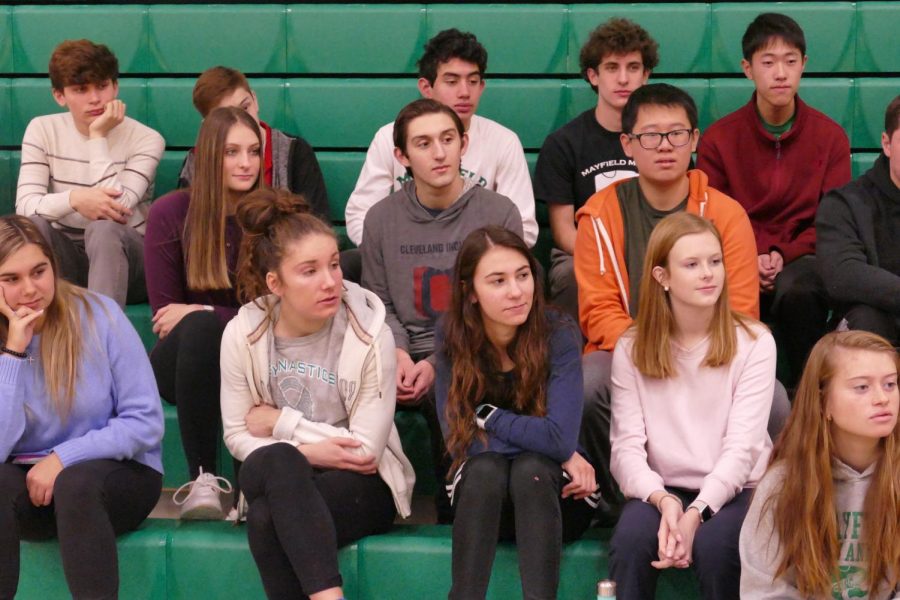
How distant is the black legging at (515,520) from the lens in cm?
241

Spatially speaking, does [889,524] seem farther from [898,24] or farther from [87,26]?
[87,26]

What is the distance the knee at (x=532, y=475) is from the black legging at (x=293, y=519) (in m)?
0.34

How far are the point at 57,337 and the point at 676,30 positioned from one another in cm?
221

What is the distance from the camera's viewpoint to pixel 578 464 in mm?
2564

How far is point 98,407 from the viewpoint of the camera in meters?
2.62

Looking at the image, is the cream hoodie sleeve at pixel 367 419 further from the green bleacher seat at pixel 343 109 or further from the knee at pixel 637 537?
the green bleacher seat at pixel 343 109

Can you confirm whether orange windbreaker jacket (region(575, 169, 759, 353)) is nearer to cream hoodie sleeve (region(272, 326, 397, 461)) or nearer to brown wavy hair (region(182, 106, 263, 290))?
cream hoodie sleeve (region(272, 326, 397, 461))

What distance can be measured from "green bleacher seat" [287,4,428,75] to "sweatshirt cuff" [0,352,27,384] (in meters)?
1.81

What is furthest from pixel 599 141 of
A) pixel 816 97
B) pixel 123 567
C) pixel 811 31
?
pixel 123 567

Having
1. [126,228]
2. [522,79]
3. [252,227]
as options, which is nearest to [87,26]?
[126,228]

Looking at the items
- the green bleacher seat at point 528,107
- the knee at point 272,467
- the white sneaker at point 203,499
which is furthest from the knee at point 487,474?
the green bleacher seat at point 528,107

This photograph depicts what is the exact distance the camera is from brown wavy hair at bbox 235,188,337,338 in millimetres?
2697

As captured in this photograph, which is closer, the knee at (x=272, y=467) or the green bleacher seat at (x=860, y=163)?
the knee at (x=272, y=467)

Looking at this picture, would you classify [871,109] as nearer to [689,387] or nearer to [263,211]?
[689,387]
